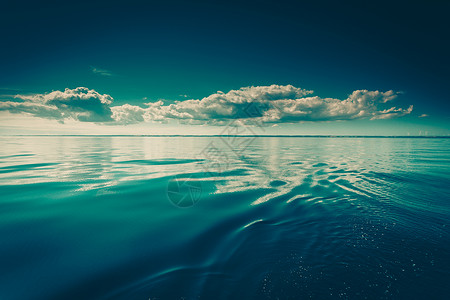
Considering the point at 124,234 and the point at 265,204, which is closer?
the point at 124,234

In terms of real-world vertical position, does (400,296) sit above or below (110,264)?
above

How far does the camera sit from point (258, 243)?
4.80 meters

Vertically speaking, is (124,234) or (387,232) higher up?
(387,232)

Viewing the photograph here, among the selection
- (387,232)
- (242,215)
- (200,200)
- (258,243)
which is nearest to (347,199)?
(387,232)

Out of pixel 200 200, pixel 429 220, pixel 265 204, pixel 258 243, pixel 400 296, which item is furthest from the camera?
pixel 200 200

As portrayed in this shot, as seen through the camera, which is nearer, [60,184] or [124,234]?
[124,234]

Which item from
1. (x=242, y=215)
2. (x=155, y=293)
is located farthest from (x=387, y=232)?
(x=155, y=293)

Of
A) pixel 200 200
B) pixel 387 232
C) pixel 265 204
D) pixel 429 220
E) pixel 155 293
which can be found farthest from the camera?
pixel 200 200

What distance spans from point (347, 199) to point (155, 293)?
8095mm

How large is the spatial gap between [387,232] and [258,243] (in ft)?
11.8

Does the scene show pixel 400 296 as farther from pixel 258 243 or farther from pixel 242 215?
pixel 242 215

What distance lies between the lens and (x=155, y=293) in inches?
130

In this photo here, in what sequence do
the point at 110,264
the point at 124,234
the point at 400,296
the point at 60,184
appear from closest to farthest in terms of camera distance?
the point at 400,296
the point at 110,264
the point at 124,234
the point at 60,184

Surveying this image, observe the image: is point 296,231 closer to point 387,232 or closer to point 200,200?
point 387,232
